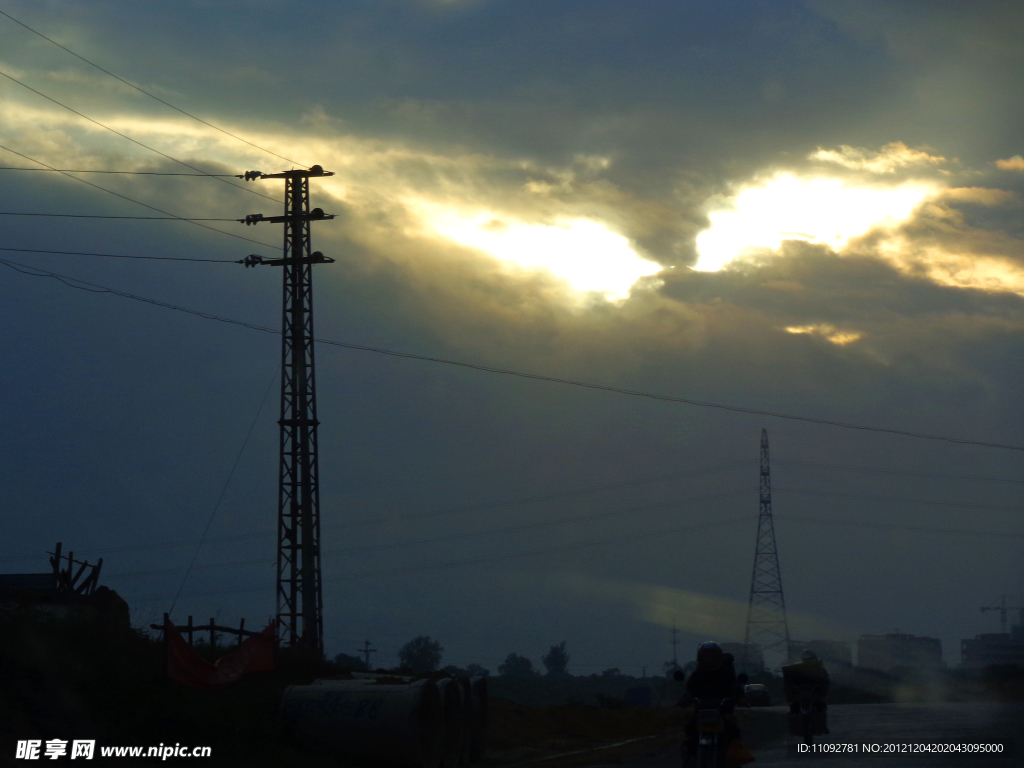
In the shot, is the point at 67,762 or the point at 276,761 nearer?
the point at 67,762

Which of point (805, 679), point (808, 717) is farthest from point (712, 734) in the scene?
point (808, 717)

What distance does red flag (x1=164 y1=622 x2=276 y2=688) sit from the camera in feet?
70.8

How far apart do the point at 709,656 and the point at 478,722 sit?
535 inches

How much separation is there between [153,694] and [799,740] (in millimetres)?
16167

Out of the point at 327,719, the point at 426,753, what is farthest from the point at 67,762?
the point at 426,753

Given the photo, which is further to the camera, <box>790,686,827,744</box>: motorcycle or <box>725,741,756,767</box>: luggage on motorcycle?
<box>790,686,827,744</box>: motorcycle

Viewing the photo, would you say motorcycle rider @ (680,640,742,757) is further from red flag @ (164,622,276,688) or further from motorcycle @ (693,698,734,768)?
red flag @ (164,622,276,688)

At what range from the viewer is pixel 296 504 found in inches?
1293

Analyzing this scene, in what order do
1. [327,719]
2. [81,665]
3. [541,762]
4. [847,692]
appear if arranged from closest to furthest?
[81,665], [327,719], [541,762], [847,692]

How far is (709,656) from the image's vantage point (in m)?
14.6

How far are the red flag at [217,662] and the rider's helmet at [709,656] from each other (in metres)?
11.7

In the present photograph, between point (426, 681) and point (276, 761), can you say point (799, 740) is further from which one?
point (276, 761)

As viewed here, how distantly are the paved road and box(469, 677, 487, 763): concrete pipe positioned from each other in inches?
170

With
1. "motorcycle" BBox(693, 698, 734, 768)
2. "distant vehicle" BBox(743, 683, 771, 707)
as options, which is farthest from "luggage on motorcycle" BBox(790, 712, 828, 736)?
"distant vehicle" BBox(743, 683, 771, 707)
